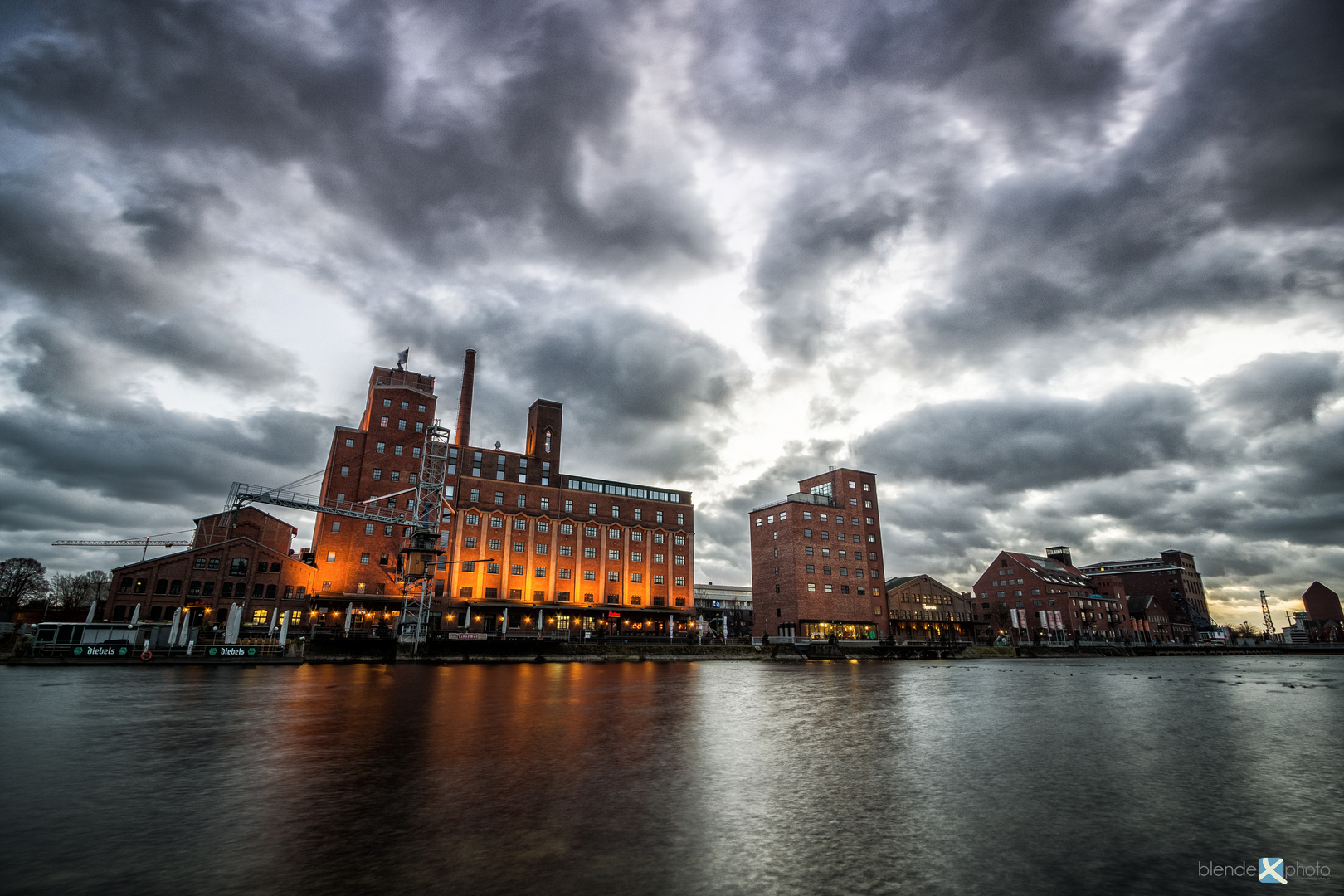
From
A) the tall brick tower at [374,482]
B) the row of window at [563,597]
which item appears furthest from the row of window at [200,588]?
the row of window at [563,597]

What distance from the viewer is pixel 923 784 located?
36.3 feet

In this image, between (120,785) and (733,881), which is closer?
(733,881)

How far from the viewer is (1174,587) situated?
157 m

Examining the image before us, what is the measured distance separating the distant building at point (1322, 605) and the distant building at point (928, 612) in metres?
125

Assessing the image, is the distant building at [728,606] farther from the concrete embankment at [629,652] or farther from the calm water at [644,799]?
the calm water at [644,799]

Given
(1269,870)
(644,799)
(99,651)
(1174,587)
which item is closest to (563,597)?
(99,651)

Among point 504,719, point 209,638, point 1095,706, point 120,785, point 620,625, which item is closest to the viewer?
point 120,785

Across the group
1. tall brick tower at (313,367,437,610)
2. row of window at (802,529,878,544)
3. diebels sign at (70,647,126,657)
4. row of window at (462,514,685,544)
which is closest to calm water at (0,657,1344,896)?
diebels sign at (70,647,126,657)

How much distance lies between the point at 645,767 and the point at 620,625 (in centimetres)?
7597

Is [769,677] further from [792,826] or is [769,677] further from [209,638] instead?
[209,638]

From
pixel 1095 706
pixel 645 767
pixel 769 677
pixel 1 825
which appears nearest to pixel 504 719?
pixel 645 767

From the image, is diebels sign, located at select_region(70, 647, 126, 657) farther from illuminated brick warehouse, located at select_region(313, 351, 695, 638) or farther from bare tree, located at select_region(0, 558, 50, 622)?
bare tree, located at select_region(0, 558, 50, 622)

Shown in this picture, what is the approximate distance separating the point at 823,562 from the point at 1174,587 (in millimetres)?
117067

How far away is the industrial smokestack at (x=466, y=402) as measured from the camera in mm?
86438
